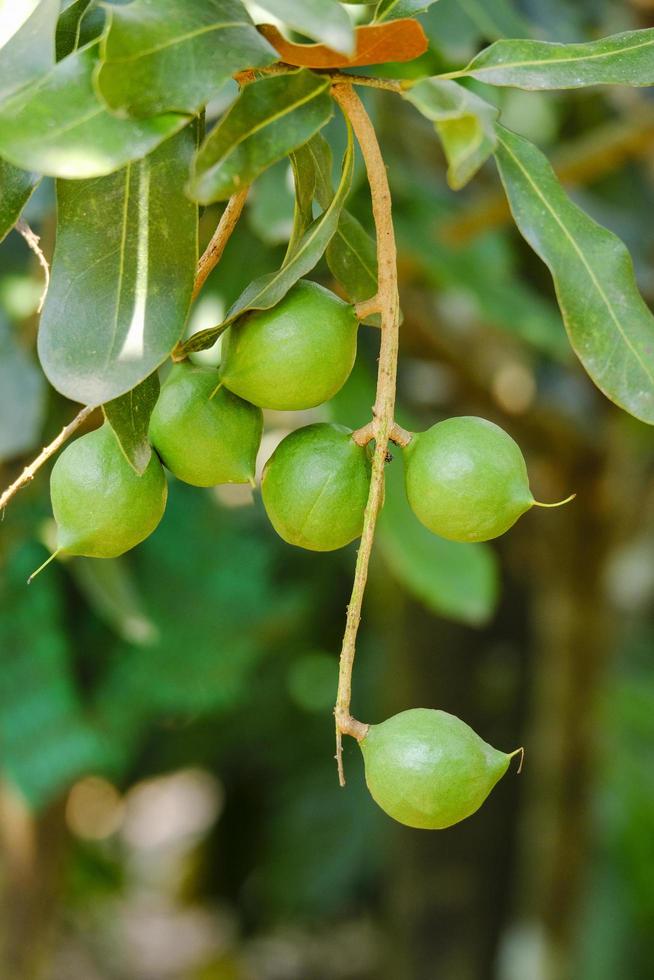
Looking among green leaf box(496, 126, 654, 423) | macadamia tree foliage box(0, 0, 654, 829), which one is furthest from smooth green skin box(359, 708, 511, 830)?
green leaf box(496, 126, 654, 423)

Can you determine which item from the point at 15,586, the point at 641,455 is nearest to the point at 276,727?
the point at 641,455

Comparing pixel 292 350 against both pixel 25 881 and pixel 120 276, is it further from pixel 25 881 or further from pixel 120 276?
pixel 25 881

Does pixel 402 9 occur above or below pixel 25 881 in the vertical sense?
above

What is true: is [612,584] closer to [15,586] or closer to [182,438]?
[15,586]

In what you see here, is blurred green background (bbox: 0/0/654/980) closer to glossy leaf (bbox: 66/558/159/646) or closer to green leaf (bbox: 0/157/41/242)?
glossy leaf (bbox: 66/558/159/646)

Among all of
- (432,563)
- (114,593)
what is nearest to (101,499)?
(114,593)
